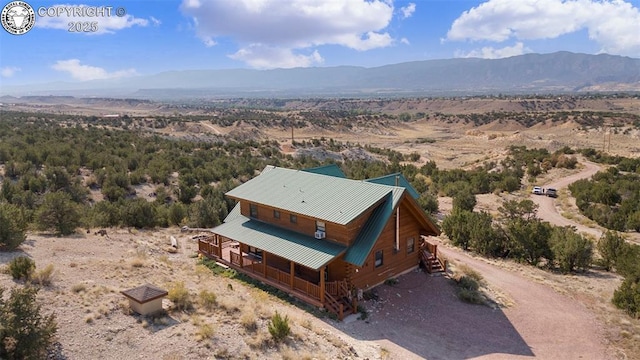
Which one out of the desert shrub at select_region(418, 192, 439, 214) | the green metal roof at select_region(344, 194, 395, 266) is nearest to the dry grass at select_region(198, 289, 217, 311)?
the green metal roof at select_region(344, 194, 395, 266)

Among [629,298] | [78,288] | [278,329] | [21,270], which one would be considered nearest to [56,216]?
[21,270]

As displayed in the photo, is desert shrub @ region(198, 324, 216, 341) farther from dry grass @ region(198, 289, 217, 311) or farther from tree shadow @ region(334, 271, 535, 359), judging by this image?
tree shadow @ region(334, 271, 535, 359)

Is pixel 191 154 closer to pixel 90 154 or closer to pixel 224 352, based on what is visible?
pixel 90 154

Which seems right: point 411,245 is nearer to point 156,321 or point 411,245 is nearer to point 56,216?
point 156,321

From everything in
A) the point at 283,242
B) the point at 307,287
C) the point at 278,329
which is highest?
the point at 283,242

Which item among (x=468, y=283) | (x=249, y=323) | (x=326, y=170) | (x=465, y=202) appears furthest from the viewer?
(x=465, y=202)

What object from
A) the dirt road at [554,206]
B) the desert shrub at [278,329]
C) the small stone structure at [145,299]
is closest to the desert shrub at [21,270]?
the small stone structure at [145,299]

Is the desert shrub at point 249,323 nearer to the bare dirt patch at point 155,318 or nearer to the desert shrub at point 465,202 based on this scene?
the bare dirt patch at point 155,318
